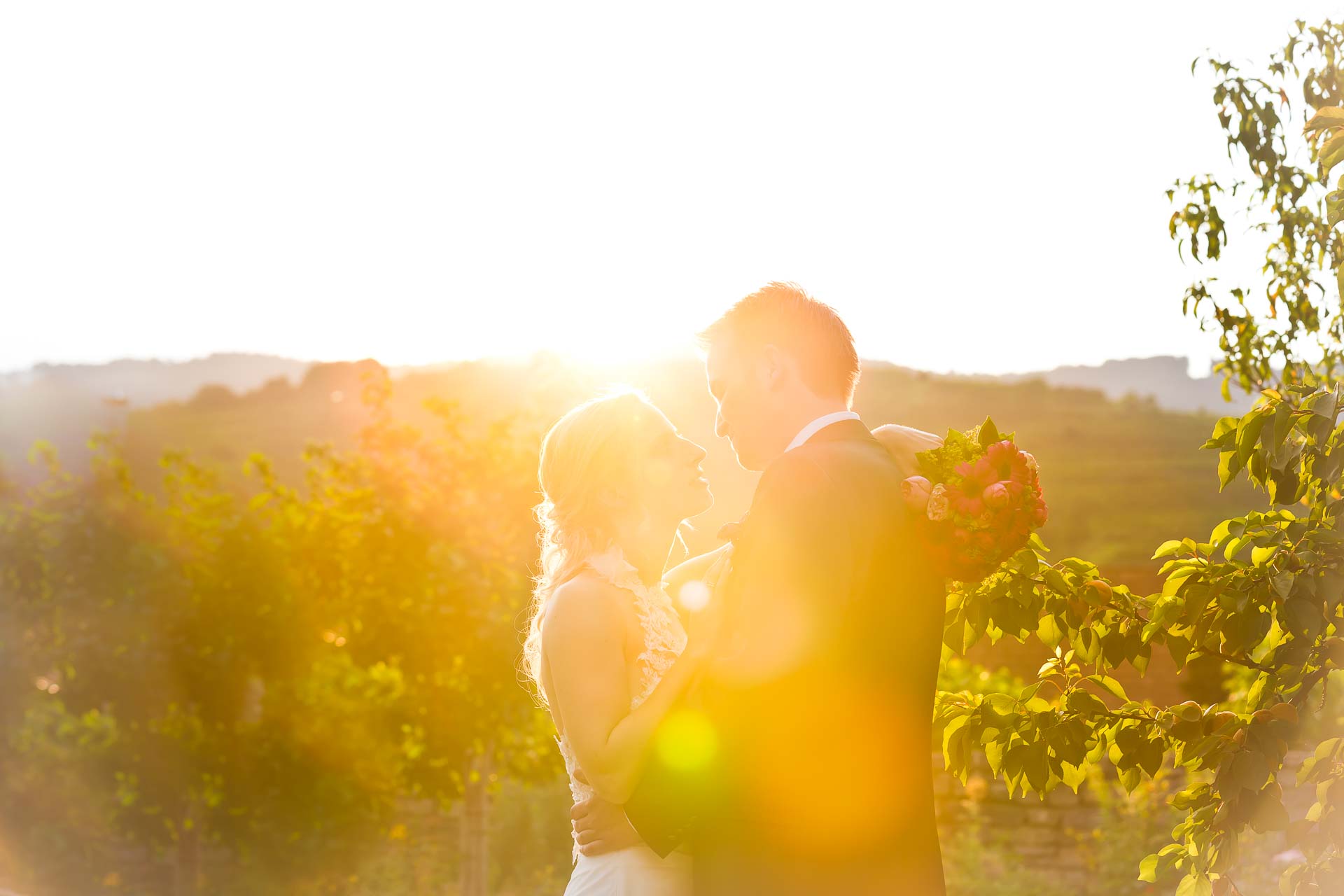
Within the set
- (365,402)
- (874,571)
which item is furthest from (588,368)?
(874,571)

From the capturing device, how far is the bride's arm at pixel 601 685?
3.39 m

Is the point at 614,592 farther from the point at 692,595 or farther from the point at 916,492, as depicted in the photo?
the point at 916,492

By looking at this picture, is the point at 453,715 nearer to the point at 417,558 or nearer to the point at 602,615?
the point at 417,558

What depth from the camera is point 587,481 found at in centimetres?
406

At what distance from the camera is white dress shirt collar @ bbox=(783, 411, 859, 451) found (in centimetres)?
335

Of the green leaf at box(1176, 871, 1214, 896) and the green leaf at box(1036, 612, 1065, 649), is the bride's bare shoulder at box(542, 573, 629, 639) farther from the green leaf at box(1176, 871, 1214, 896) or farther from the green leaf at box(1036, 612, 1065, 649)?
the green leaf at box(1176, 871, 1214, 896)

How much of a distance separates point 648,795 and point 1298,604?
6.52 ft

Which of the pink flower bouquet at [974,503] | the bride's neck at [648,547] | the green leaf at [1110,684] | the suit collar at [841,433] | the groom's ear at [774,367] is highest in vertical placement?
the groom's ear at [774,367]

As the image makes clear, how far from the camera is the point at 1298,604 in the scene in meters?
3.55

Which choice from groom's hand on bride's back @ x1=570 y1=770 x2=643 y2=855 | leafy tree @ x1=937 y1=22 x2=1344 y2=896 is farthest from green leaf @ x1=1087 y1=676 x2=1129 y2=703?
groom's hand on bride's back @ x1=570 y1=770 x2=643 y2=855

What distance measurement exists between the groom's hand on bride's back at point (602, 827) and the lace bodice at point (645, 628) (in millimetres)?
40

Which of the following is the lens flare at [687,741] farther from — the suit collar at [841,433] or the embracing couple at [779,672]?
the suit collar at [841,433]

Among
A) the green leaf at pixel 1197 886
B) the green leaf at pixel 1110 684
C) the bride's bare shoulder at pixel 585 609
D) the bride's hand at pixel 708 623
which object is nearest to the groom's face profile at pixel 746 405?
the bride's hand at pixel 708 623

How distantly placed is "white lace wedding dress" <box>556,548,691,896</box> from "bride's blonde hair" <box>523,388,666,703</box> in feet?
0.27
